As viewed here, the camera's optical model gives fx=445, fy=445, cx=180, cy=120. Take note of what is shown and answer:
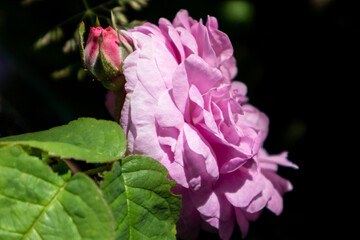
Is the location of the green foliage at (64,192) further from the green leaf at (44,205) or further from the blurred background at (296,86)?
the blurred background at (296,86)

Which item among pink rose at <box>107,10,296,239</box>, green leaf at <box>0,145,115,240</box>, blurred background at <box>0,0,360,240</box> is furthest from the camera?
blurred background at <box>0,0,360,240</box>

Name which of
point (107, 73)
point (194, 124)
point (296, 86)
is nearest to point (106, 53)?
point (107, 73)

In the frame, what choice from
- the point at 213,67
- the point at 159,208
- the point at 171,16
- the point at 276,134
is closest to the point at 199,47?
the point at 213,67

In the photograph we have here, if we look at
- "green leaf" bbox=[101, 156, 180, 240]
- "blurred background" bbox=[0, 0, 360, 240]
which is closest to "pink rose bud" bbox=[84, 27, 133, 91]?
"green leaf" bbox=[101, 156, 180, 240]

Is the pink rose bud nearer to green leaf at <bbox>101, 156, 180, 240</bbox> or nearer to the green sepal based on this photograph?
the green sepal

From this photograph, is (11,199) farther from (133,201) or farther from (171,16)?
(171,16)

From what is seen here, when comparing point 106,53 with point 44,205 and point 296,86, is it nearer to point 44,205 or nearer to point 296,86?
point 44,205
